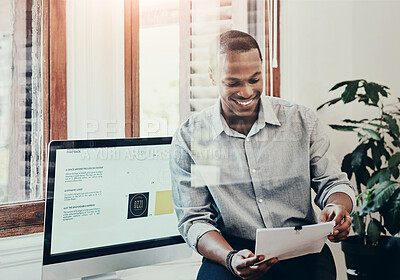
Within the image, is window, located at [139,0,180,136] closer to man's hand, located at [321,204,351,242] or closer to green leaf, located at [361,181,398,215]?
man's hand, located at [321,204,351,242]

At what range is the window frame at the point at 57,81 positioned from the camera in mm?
1193

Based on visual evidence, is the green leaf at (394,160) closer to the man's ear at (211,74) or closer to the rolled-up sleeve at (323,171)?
the rolled-up sleeve at (323,171)

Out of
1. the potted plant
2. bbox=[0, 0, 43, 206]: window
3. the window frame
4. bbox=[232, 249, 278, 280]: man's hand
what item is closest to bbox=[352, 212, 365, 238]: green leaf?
the potted plant

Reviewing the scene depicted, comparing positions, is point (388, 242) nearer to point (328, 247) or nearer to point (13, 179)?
point (328, 247)

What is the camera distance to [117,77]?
1.21 m

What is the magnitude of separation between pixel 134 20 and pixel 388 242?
84cm

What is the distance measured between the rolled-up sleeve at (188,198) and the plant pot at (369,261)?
0.34m

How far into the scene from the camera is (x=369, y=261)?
115 cm

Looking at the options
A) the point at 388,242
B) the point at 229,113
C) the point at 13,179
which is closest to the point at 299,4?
the point at 229,113

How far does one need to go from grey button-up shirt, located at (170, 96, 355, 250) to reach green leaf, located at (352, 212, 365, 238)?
17 cm

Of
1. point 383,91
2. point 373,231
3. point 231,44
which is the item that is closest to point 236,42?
point 231,44

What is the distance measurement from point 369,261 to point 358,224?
91mm

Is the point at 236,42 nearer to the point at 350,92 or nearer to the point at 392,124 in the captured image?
the point at 350,92

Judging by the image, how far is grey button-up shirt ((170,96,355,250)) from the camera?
0.97 metres
